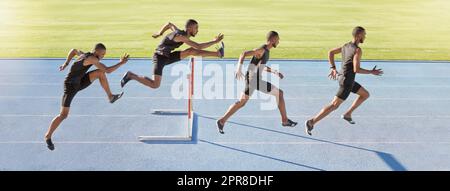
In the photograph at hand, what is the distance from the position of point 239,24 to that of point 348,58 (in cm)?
1495

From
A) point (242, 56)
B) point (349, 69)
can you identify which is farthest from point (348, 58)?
point (242, 56)

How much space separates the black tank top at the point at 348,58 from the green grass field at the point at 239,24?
7858 mm

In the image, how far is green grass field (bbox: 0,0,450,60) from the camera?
660 inches

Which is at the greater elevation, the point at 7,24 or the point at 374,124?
the point at 7,24

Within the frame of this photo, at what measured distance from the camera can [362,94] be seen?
8.01 m

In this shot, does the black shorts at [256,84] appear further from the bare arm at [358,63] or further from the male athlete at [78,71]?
the male athlete at [78,71]

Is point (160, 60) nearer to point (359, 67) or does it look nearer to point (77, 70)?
point (77, 70)

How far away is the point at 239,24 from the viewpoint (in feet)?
72.9

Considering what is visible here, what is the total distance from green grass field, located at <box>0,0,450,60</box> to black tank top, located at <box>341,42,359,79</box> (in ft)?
25.8

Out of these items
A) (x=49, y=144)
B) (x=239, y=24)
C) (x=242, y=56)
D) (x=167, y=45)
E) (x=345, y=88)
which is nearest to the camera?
(x=242, y=56)

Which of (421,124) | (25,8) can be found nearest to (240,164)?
(421,124)

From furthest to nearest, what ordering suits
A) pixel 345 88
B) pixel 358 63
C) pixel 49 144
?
pixel 345 88
pixel 49 144
pixel 358 63

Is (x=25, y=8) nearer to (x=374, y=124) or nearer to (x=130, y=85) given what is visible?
(x=130, y=85)

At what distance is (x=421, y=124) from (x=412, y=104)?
1443 millimetres
